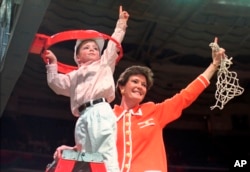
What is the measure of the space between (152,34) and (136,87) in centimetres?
318

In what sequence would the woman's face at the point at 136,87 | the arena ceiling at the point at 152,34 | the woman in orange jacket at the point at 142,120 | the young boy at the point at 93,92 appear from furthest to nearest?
the arena ceiling at the point at 152,34
the woman's face at the point at 136,87
the woman in orange jacket at the point at 142,120
the young boy at the point at 93,92

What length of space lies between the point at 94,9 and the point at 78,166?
10.3 feet

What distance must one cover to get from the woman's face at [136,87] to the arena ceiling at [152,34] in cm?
127

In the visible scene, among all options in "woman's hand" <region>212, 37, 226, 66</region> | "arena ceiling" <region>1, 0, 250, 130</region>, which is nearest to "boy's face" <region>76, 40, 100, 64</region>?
"woman's hand" <region>212, 37, 226, 66</region>

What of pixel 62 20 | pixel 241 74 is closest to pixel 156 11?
pixel 62 20

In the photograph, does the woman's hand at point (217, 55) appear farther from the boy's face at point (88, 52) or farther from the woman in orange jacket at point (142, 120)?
the boy's face at point (88, 52)

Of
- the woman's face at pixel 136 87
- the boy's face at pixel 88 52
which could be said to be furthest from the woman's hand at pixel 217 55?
the boy's face at pixel 88 52

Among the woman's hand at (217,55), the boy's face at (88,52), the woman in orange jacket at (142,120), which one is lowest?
the woman in orange jacket at (142,120)

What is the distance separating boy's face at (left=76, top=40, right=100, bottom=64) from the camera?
1.95 m

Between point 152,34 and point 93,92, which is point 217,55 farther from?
point 152,34

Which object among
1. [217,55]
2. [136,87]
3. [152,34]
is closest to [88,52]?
[136,87]

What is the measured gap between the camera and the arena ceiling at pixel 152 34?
12.0 ft

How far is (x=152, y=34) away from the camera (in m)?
5.15

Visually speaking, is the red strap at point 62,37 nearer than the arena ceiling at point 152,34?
Yes
